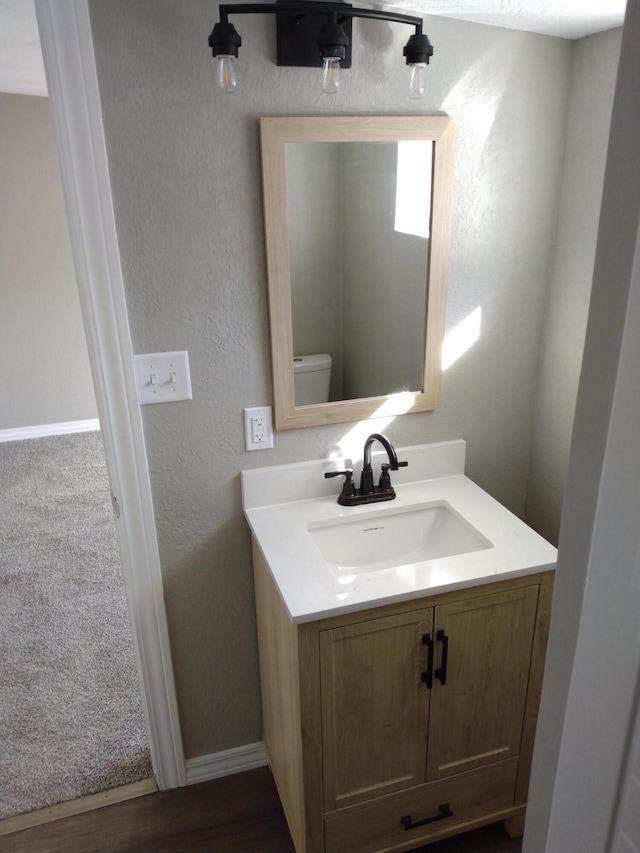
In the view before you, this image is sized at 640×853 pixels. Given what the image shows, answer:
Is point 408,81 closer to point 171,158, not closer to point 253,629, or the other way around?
point 171,158

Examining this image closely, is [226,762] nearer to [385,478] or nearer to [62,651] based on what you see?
[62,651]

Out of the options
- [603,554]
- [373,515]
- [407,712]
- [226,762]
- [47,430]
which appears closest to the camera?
[603,554]

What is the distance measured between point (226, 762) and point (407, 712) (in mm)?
785

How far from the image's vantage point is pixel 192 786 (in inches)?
79.5

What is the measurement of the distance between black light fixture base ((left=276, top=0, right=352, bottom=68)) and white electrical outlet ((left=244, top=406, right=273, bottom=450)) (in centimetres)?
85

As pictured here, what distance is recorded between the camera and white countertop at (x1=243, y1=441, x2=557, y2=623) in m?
1.45

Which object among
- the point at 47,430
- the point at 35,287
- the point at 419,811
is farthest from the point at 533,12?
the point at 47,430

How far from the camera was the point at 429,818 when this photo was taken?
5.58 feet

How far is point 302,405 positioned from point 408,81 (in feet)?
2.83

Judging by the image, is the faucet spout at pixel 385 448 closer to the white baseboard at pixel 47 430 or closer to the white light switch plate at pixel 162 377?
the white light switch plate at pixel 162 377

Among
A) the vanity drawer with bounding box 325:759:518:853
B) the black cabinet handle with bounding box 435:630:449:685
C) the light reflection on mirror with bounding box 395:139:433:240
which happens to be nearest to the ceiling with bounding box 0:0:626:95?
the light reflection on mirror with bounding box 395:139:433:240

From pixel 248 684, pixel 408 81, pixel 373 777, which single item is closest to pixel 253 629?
pixel 248 684

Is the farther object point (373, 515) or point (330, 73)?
point (373, 515)

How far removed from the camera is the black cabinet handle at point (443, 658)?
153 centimetres
